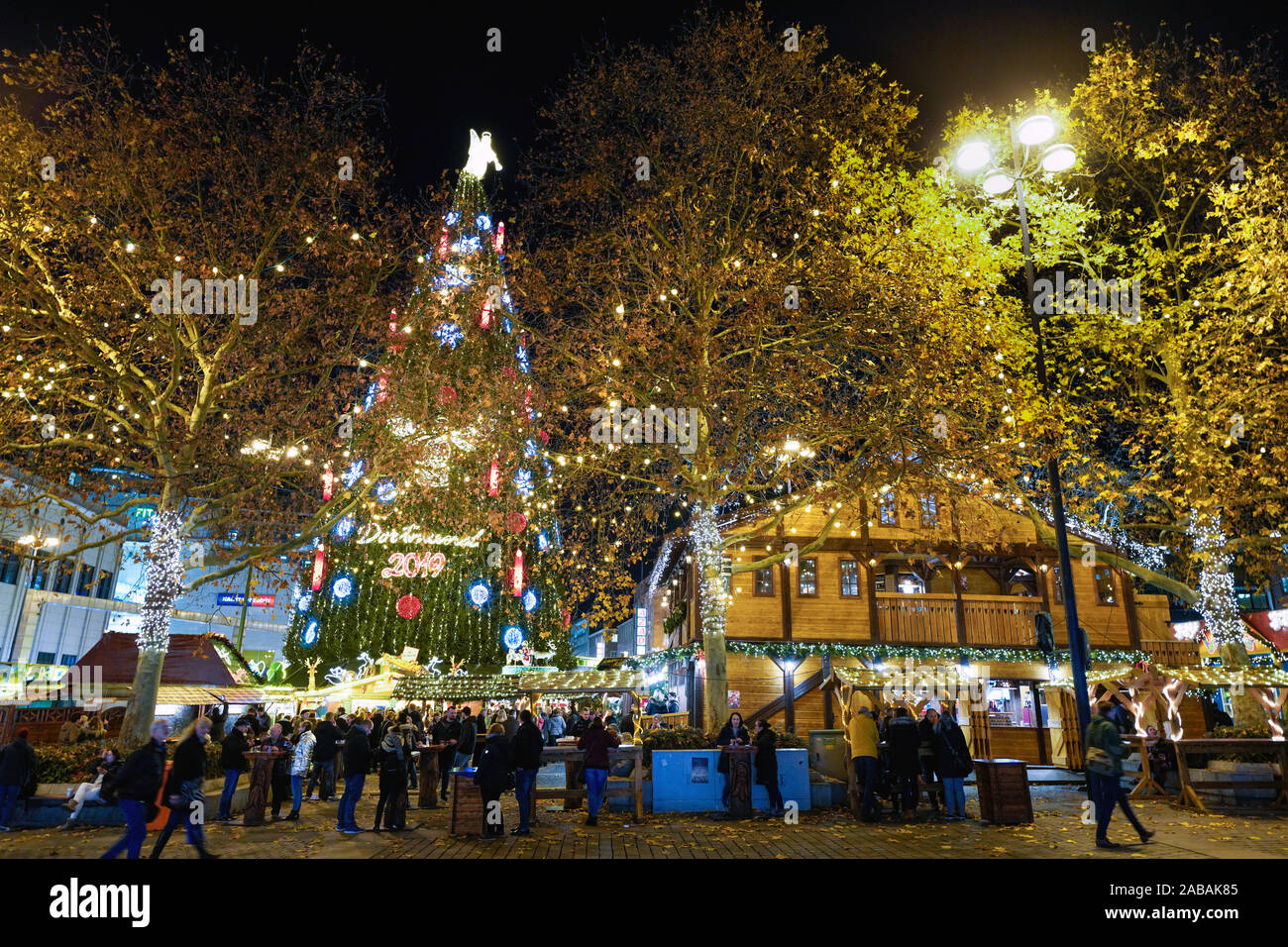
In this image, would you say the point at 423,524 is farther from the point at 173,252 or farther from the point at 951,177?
the point at 951,177

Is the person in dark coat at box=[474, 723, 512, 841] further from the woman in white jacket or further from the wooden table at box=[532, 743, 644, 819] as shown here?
the woman in white jacket

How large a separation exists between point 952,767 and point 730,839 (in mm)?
4579

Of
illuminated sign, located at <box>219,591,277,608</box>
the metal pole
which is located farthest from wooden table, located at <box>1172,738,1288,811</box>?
illuminated sign, located at <box>219,591,277,608</box>

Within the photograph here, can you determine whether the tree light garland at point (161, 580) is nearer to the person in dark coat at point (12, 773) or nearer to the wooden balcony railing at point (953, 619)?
the person in dark coat at point (12, 773)

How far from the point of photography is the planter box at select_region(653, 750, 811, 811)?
14.2 m

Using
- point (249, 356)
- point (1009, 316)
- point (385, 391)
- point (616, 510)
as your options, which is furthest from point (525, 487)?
point (1009, 316)

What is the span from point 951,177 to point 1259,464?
10284 mm

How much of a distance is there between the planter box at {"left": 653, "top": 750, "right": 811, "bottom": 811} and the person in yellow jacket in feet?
3.93

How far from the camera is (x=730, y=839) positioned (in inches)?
441

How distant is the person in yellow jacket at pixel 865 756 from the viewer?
13.1 meters

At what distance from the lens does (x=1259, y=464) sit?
17.5 metres

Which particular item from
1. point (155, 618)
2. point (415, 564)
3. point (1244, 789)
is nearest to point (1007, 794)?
point (1244, 789)

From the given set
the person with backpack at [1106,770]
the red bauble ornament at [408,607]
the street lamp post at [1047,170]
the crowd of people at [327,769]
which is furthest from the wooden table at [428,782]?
the red bauble ornament at [408,607]
